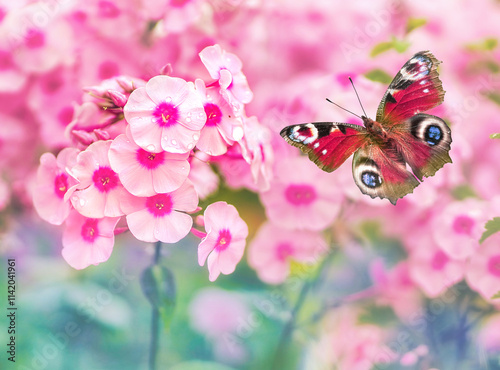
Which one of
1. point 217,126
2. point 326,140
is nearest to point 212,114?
point 217,126

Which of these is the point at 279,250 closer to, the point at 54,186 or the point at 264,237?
the point at 264,237

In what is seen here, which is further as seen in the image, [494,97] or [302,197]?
[494,97]

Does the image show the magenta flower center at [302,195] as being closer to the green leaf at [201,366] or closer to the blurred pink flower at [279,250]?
the blurred pink flower at [279,250]

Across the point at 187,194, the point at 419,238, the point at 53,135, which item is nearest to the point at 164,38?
the point at 53,135

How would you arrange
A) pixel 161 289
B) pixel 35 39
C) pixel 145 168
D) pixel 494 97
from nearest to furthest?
pixel 145 168
pixel 161 289
pixel 35 39
pixel 494 97

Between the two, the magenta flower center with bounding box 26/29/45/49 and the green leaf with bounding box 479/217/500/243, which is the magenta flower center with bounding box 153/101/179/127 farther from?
the green leaf with bounding box 479/217/500/243

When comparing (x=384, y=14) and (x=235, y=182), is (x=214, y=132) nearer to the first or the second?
(x=235, y=182)
